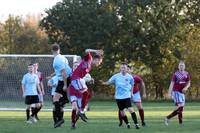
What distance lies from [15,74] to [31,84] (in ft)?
38.6

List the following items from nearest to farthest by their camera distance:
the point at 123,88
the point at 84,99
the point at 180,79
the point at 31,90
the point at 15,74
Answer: the point at 123,88
the point at 180,79
the point at 84,99
the point at 31,90
the point at 15,74

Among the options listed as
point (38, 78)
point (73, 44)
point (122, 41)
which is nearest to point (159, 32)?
point (122, 41)

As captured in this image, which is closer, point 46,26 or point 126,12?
point 126,12

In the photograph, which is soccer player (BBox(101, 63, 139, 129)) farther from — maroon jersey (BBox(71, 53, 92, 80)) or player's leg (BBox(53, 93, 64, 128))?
player's leg (BBox(53, 93, 64, 128))

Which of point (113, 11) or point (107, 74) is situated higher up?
point (113, 11)

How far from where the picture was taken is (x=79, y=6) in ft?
203

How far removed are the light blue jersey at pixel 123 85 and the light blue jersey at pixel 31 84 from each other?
4.37m

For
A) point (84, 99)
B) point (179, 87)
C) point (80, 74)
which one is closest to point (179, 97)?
point (179, 87)

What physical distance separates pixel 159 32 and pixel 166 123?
40.9 m

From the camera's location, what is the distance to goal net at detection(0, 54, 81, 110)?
32031 mm

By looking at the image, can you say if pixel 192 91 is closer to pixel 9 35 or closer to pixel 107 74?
pixel 107 74

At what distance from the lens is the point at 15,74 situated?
109 feet

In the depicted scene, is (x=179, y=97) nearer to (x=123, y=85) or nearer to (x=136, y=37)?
(x=123, y=85)

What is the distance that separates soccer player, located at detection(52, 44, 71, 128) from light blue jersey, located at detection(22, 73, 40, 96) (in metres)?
4.07
